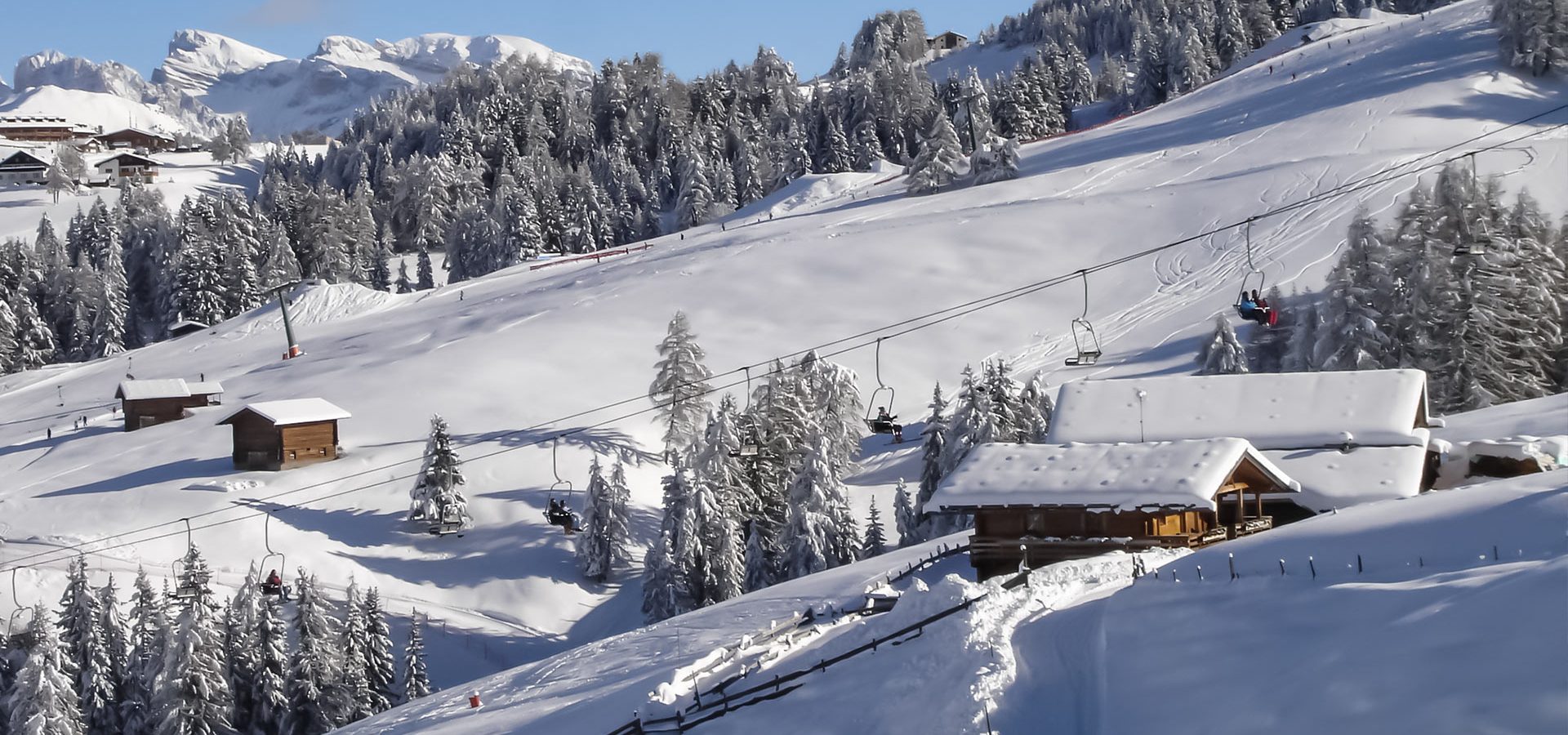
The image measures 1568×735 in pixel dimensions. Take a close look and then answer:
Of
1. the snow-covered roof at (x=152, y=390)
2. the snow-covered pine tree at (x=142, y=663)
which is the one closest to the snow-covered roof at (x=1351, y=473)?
the snow-covered pine tree at (x=142, y=663)

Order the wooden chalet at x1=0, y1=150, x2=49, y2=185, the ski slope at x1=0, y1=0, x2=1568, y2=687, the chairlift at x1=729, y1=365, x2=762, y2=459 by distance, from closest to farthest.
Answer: the chairlift at x1=729, y1=365, x2=762, y2=459, the ski slope at x1=0, y1=0, x2=1568, y2=687, the wooden chalet at x1=0, y1=150, x2=49, y2=185

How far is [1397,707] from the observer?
42.0 ft

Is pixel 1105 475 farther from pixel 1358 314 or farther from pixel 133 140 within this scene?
pixel 133 140

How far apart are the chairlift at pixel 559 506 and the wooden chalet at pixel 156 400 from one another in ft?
66.8

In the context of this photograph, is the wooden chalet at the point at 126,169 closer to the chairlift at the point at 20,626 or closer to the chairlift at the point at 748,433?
the chairlift at the point at 20,626

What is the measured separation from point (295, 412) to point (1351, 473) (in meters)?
44.0

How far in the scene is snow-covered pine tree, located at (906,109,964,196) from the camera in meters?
103

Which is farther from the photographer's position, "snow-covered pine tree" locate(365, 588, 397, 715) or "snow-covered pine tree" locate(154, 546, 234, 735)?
"snow-covered pine tree" locate(365, 588, 397, 715)

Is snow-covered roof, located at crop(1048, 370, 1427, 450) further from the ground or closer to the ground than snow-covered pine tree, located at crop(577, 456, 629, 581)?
further from the ground

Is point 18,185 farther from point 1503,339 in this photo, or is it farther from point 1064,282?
point 1503,339

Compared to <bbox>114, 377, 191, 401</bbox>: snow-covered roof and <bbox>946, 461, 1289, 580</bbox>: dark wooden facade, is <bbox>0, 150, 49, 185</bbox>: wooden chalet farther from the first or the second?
<bbox>946, 461, 1289, 580</bbox>: dark wooden facade

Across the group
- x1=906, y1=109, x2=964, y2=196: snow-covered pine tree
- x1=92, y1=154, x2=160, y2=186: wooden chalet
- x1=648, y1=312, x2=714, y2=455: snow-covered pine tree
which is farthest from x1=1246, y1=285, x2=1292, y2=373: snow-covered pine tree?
x1=92, y1=154, x2=160, y2=186: wooden chalet

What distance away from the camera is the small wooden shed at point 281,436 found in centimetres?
6141

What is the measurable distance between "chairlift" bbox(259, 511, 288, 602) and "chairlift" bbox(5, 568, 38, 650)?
6.66 metres
